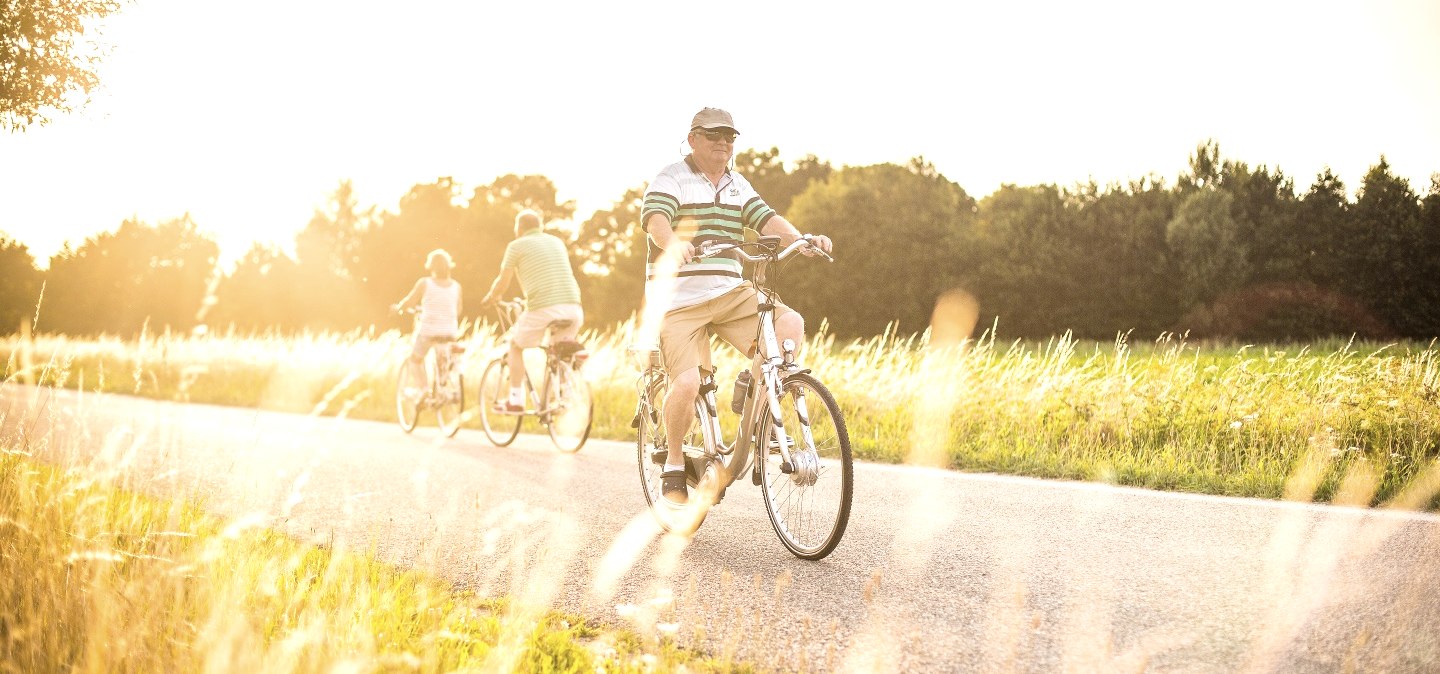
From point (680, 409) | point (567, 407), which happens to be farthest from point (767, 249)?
point (567, 407)

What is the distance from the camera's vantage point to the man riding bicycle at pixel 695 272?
16.2 feet

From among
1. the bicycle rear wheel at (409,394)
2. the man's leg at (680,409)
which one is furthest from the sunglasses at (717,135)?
the bicycle rear wheel at (409,394)

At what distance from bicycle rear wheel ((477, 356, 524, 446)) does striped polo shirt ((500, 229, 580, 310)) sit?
2.95 feet

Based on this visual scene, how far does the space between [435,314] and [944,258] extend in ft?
143

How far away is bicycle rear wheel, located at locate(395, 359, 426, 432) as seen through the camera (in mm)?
11625

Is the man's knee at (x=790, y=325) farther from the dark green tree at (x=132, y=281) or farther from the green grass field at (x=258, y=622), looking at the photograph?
the dark green tree at (x=132, y=281)

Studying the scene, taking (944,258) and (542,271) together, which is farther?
(944,258)

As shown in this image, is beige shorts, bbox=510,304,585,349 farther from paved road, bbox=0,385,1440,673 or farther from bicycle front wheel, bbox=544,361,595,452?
paved road, bbox=0,385,1440,673

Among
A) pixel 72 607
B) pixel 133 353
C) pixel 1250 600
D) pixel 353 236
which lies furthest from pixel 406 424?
pixel 353 236

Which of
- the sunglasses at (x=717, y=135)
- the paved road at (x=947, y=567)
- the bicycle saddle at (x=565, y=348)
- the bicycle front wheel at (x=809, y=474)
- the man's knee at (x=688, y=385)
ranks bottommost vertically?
the paved road at (x=947, y=567)

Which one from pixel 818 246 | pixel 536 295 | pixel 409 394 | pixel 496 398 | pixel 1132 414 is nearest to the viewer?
pixel 818 246

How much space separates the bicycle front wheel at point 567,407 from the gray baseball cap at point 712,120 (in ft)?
15.5

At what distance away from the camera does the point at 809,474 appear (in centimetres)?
438

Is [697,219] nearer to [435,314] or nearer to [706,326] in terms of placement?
[706,326]
